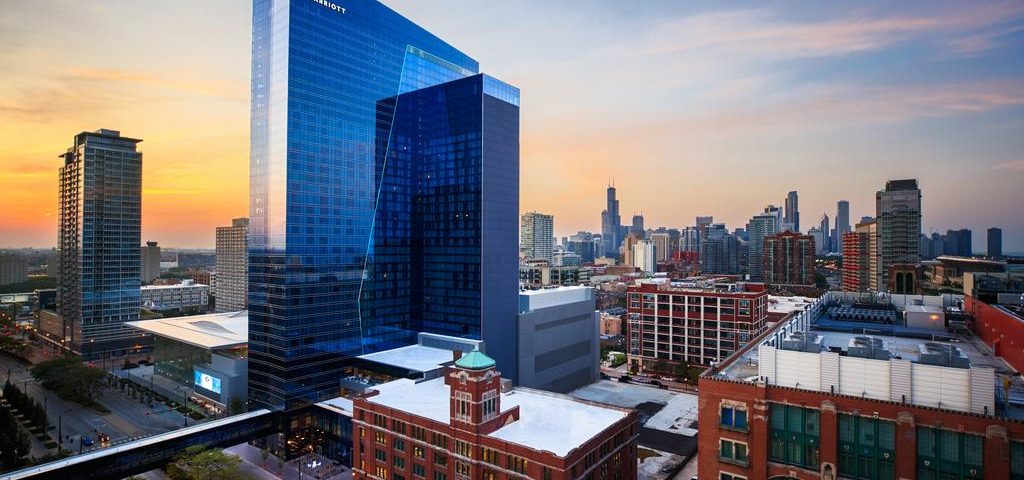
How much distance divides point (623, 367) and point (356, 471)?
81.4 m

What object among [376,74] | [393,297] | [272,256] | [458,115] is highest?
[376,74]

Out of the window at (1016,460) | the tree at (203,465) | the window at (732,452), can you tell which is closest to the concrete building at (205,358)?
the tree at (203,465)

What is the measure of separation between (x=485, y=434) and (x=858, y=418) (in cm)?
3241

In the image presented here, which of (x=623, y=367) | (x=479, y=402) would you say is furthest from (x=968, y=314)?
(x=623, y=367)

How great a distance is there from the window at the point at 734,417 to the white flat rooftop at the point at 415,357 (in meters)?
48.5

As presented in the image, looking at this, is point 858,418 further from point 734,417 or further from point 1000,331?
point 1000,331

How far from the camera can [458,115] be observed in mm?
93438

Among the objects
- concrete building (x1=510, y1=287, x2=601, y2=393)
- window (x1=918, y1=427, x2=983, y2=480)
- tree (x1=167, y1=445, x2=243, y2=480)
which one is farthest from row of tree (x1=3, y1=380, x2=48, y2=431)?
window (x1=918, y1=427, x2=983, y2=480)

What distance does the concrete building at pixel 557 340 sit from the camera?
3799 inches

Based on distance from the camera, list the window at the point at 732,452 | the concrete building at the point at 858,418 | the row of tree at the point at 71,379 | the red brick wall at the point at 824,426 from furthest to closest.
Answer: the row of tree at the point at 71,379, the window at the point at 732,452, the concrete building at the point at 858,418, the red brick wall at the point at 824,426

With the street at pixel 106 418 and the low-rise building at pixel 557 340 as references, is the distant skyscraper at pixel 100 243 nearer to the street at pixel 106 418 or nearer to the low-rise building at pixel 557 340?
the street at pixel 106 418

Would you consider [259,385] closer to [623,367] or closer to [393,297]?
[393,297]

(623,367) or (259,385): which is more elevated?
(259,385)

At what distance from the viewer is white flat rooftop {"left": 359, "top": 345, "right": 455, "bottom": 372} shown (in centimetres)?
7994
